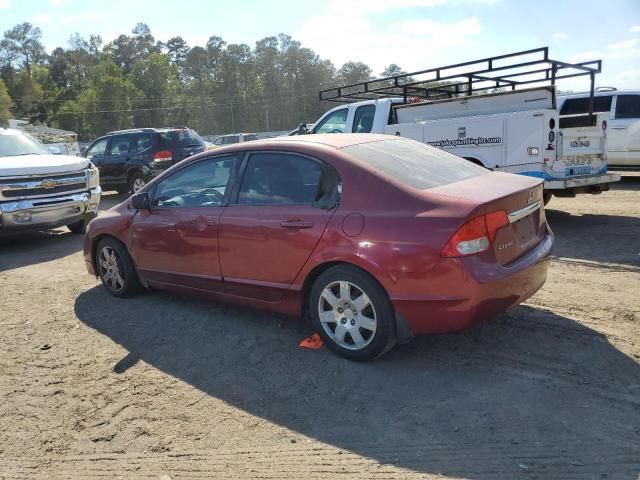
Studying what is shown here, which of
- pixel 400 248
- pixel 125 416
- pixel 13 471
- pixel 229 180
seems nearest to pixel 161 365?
pixel 125 416

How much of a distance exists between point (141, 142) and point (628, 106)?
37.2 feet

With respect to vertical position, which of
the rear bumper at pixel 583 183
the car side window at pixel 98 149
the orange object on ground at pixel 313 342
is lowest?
the orange object on ground at pixel 313 342

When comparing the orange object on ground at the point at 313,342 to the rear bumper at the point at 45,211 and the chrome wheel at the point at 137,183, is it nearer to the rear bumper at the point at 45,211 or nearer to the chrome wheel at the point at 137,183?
the rear bumper at the point at 45,211

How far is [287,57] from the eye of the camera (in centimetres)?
10019

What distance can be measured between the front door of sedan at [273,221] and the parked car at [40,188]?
505 centimetres

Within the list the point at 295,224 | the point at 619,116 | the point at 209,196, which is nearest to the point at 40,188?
the point at 209,196

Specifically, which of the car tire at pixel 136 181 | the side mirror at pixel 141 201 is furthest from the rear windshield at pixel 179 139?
the side mirror at pixel 141 201

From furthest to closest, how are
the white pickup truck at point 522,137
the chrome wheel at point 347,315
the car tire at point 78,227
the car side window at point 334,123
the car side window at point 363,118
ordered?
the car side window at point 334,123, the car side window at point 363,118, the car tire at point 78,227, the white pickup truck at point 522,137, the chrome wheel at point 347,315

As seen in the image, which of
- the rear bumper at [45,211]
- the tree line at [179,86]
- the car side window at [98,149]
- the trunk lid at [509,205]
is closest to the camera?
the trunk lid at [509,205]

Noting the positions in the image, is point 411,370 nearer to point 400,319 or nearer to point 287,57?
point 400,319

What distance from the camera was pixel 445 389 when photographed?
3.45 meters

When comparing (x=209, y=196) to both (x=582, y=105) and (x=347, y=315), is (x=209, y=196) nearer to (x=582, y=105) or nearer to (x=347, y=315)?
(x=347, y=315)

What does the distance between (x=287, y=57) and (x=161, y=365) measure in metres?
102

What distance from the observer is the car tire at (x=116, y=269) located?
546 centimetres
